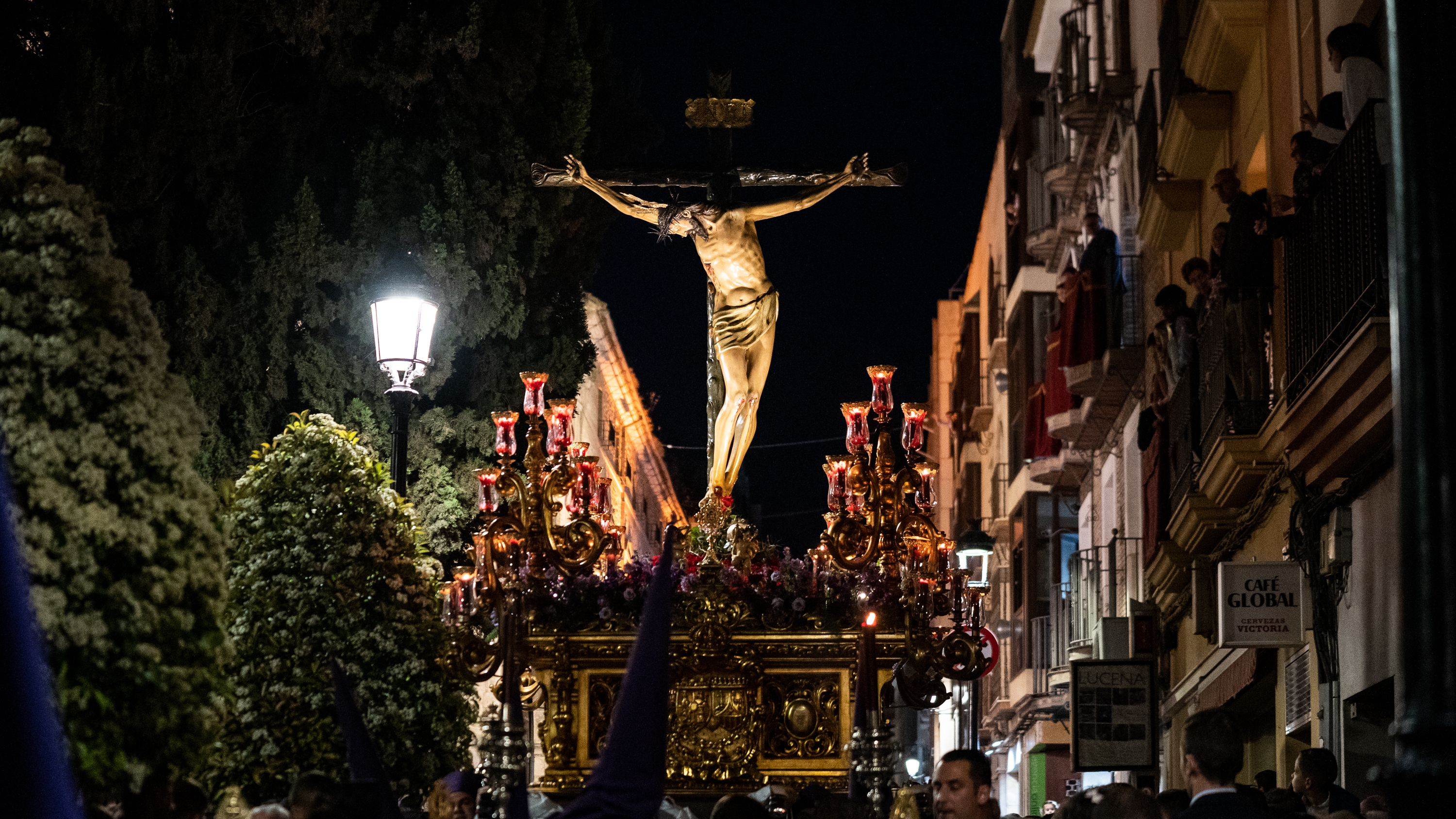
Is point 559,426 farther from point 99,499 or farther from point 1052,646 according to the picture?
point 1052,646

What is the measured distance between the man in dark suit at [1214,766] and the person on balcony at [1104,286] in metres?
14.8

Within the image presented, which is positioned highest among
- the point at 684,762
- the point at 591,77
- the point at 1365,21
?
the point at 591,77

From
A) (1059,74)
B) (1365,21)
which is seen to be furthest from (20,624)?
(1059,74)

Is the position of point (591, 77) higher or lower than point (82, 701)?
higher

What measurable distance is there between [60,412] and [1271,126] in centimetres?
894

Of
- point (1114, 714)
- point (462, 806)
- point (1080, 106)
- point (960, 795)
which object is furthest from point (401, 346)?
point (1080, 106)

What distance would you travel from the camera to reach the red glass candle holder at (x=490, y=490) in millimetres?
11695

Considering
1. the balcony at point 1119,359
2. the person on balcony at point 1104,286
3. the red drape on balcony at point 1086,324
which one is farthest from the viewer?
the red drape on balcony at point 1086,324

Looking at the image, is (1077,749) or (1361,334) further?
(1077,749)

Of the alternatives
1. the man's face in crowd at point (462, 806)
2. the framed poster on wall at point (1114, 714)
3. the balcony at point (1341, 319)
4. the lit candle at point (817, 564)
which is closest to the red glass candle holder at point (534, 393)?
the lit candle at point (817, 564)

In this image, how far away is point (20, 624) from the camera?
7.32ft

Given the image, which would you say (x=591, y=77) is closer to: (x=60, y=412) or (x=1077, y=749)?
(x=60, y=412)

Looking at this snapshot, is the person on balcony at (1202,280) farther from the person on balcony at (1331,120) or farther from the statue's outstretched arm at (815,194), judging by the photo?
the person on balcony at (1331,120)

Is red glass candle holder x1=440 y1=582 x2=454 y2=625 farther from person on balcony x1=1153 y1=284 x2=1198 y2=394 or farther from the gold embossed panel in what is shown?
person on balcony x1=1153 y1=284 x2=1198 y2=394
